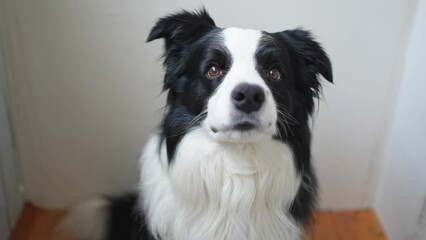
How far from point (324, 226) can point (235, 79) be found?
41.5 inches

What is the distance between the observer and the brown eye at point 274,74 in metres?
1.20

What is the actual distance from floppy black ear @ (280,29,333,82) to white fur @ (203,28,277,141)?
142 mm

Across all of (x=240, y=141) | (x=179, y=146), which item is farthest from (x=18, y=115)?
(x=240, y=141)

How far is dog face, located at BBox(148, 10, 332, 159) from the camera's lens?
1.09 meters

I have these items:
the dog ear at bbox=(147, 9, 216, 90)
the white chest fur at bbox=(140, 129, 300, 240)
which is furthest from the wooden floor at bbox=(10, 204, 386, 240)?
the dog ear at bbox=(147, 9, 216, 90)

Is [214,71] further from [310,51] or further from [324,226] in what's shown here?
[324,226]

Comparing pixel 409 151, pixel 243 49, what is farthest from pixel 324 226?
pixel 243 49

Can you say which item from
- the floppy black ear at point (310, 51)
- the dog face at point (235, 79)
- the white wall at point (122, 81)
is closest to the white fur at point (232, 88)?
the dog face at point (235, 79)

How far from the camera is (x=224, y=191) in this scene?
127 centimetres

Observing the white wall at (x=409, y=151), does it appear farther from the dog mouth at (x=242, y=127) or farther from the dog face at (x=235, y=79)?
the dog mouth at (x=242, y=127)

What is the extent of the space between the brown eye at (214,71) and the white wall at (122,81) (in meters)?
0.43

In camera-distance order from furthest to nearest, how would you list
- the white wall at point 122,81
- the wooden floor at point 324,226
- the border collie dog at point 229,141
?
1. the wooden floor at point 324,226
2. the white wall at point 122,81
3. the border collie dog at point 229,141

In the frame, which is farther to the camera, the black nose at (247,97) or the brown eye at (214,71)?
the brown eye at (214,71)

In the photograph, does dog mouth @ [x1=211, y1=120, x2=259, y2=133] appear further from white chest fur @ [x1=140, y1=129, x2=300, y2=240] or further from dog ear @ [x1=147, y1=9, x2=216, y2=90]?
dog ear @ [x1=147, y1=9, x2=216, y2=90]
